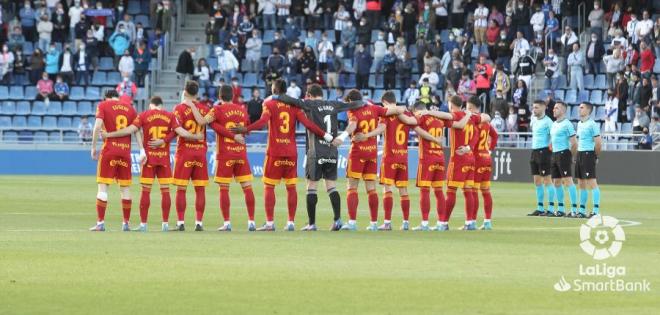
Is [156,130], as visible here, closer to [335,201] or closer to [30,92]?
[335,201]

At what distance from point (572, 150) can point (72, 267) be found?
12.8 m

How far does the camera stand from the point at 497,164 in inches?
1700

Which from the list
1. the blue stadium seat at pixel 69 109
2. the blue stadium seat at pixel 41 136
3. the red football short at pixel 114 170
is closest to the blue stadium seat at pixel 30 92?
the blue stadium seat at pixel 69 109

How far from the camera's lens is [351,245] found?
17.8m

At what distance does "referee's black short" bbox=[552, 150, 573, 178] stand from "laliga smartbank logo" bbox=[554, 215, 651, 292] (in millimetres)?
5472

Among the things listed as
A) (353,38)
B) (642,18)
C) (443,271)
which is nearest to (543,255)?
(443,271)

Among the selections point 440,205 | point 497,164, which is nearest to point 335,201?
point 440,205

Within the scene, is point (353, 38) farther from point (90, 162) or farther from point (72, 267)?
point (72, 267)

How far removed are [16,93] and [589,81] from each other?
20.2m

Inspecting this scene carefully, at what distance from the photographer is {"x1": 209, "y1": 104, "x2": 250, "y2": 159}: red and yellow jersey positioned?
66.6 feet

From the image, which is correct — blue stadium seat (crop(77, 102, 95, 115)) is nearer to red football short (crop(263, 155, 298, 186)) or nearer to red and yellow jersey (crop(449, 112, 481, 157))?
red and yellow jersey (crop(449, 112, 481, 157))

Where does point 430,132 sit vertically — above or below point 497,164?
above

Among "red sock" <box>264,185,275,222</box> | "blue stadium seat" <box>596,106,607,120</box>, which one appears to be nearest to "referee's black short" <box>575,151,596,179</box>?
"red sock" <box>264,185,275,222</box>

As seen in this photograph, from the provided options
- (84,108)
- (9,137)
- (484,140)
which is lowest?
(9,137)
